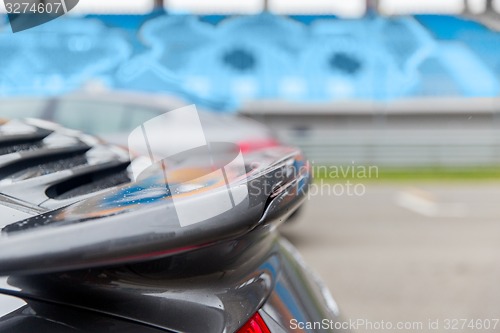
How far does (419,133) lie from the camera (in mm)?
13508

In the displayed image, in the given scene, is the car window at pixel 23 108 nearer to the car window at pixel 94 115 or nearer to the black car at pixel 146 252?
the car window at pixel 94 115

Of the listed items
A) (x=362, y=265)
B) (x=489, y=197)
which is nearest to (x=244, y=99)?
(x=489, y=197)

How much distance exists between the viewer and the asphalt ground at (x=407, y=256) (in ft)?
12.9

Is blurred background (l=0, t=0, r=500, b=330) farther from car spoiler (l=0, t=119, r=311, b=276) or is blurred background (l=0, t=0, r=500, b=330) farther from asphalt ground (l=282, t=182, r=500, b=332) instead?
car spoiler (l=0, t=119, r=311, b=276)

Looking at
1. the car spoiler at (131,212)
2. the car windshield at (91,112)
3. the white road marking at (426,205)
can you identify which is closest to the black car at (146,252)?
the car spoiler at (131,212)

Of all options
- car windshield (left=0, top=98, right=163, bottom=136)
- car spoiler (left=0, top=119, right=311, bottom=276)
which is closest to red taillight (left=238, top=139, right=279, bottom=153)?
car windshield (left=0, top=98, right=163, bottom=136)

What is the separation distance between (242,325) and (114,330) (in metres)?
0.23

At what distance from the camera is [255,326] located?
3.71ft

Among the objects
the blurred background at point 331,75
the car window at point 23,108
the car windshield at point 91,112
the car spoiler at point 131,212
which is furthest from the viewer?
the blurred background at point 331,75

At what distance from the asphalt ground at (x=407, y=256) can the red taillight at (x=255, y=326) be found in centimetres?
252

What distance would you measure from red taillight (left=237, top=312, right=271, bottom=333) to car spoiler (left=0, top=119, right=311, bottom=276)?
179 mm

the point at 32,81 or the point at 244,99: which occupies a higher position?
the point at 32,81

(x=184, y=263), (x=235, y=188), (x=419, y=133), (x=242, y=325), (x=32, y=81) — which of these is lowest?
(x=419, y=133)

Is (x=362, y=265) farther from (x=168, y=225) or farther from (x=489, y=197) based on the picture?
(x=489, y=197)
